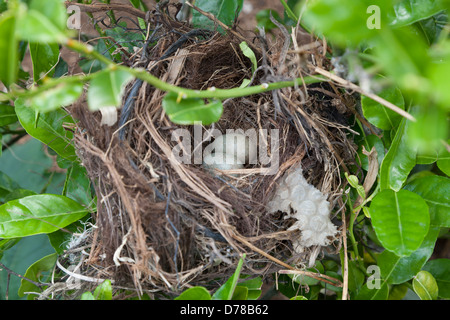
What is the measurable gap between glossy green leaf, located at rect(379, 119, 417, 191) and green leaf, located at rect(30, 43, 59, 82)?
732 mm

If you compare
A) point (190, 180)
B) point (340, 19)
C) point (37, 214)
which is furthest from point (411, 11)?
point (37, 214)

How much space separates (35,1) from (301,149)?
61 cm

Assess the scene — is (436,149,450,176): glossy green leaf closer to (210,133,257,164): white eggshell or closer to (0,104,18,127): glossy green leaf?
(210,133,257,164): white eggshell

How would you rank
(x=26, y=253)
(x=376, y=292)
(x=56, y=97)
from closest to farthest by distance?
(x=56, y=97), (x=376, y=292), (x=26, y=253)

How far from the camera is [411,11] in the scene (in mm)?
688

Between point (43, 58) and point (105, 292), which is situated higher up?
point (43, 58)

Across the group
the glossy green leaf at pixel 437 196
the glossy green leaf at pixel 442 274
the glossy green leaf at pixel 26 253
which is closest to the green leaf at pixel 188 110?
the glossy green leaf at pixel 437 196

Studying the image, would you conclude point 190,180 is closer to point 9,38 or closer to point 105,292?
point 105,292

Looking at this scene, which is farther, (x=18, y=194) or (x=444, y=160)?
(x=18, y=194)

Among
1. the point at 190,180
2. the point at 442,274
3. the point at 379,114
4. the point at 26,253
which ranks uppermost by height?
the point at 379,114

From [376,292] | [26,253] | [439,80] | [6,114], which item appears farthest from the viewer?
[26,253]

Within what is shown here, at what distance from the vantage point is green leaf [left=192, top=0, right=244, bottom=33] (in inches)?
37.1

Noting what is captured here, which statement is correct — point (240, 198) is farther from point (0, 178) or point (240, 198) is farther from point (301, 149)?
point (0, 178)

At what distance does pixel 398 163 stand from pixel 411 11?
0.91ft
